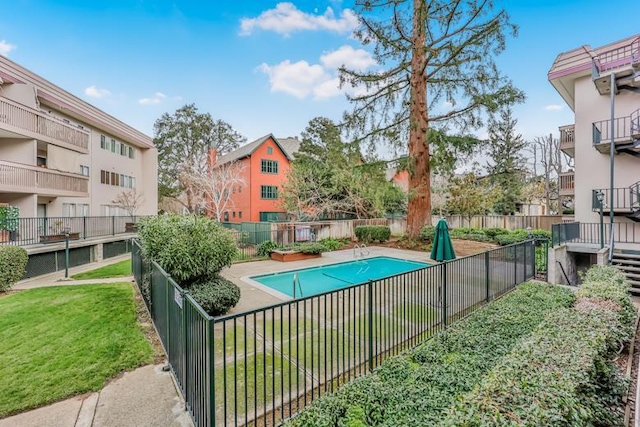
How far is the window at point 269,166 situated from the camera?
29.2 metres

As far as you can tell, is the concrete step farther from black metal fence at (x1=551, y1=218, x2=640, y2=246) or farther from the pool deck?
the pool deck

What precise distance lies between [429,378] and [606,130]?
594 inches

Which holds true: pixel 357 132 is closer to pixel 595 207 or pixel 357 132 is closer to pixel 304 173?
pixel 304 173

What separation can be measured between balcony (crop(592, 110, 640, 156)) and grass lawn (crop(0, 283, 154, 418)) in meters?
16.7

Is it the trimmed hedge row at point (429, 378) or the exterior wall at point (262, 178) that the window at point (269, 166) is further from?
the trimmed hedge row at point (429, 378)

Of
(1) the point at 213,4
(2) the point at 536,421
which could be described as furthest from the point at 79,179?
(2) the point at 536,421

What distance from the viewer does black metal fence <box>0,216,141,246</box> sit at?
11.1 meters

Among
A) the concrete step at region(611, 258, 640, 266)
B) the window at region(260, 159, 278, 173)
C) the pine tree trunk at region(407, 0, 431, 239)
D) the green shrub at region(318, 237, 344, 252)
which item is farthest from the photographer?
the window at region(260, 159, 278, 173)

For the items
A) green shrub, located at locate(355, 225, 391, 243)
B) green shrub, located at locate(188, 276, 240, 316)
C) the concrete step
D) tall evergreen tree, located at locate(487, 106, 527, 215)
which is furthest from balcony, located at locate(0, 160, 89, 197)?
tall evergreen tree, located at locate(487, 106, 527, 215)

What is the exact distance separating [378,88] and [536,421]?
1669cm

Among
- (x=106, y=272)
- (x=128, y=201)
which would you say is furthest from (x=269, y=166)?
(x=106, y=272)

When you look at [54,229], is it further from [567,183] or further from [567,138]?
[567,183]

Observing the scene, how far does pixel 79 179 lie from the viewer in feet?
50.5

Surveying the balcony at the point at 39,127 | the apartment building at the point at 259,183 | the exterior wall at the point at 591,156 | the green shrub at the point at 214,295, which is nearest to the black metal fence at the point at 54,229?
the balcony at the point at 39,127
